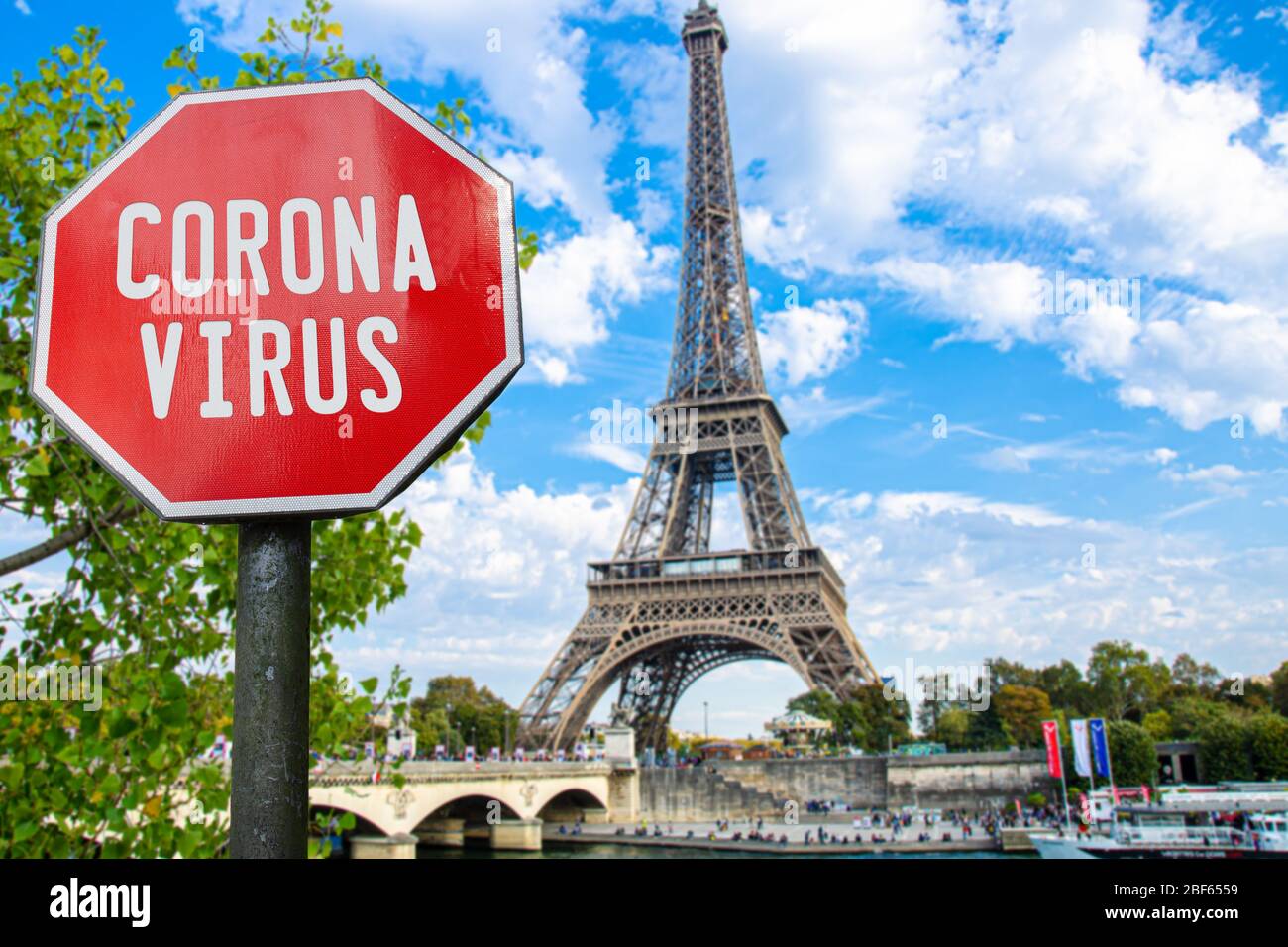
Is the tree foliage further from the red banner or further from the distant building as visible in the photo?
the distant building

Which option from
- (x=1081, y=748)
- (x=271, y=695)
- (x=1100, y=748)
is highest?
(x=271, y=695)

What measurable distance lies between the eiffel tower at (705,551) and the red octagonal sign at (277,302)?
5351 centimetres

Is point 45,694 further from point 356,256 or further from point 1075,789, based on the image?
point 1075,789

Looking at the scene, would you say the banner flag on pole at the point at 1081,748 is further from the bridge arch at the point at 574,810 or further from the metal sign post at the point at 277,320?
the metal sign post at the point at 277,320

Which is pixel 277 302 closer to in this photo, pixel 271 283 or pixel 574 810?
pixel 271 283

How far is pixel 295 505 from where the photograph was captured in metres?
2.25

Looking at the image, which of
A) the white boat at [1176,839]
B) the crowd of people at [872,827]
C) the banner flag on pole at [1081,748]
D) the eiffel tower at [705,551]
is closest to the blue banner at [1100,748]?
the banner flag on pole at [1081,748]

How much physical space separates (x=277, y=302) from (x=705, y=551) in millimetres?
59492

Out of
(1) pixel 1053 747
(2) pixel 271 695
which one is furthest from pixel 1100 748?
(2) pixel 271 695

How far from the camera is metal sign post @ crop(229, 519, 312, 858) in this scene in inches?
80.4

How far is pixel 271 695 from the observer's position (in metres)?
2.12
